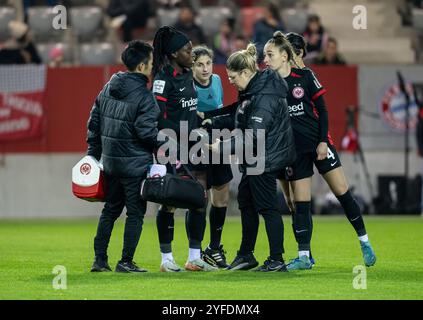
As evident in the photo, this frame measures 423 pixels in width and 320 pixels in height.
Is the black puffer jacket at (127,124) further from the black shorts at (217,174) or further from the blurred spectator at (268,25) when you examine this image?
the blurred spectator at (268,25)

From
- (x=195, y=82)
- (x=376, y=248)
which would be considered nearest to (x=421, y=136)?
(x=376, y=248)

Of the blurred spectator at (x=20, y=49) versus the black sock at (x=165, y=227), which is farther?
the blurred spectator at (x=20, y=49)

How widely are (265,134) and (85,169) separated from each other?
5.54 ft

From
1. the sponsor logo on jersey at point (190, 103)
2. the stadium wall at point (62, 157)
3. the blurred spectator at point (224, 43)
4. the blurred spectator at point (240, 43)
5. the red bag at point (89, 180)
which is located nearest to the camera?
the red bag at point (89, 180)

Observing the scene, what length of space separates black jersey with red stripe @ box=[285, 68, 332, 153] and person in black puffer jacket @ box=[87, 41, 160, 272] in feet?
4.81

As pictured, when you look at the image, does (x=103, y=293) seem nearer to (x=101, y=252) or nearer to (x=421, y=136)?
(x=101, y=252)

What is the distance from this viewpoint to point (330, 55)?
69.4 feet

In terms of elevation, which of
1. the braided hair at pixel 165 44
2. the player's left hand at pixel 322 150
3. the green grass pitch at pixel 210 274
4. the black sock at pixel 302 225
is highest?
the braided hair at pixel 165 44

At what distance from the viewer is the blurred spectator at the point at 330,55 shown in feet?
69.2

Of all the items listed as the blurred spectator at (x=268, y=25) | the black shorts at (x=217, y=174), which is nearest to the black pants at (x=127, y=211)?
the black shorts at (x=217, y=174)

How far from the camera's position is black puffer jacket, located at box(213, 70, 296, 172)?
35.0 feet

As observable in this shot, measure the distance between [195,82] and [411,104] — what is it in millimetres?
9732

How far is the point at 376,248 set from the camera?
14.0 meters
